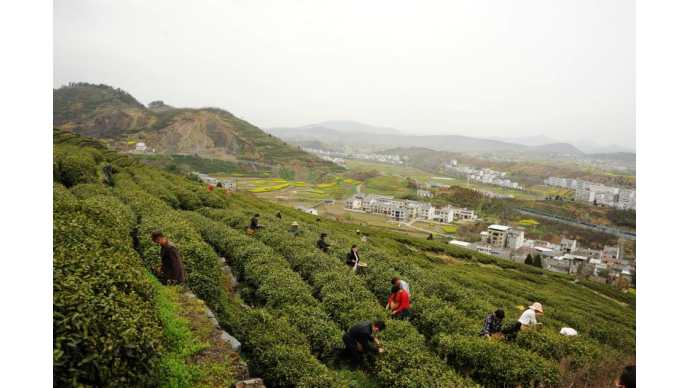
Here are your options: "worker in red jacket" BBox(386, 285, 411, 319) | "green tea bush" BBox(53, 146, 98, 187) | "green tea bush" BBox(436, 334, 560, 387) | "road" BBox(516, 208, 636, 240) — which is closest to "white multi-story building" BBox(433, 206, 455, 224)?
"road" BBox(516, 208, 636, 240)

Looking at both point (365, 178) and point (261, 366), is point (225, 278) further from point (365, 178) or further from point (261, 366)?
point (365, 178)

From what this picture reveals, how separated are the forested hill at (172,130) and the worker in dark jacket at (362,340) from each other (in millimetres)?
109098

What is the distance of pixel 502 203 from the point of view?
104938 mm

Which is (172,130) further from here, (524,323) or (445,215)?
(524,323)

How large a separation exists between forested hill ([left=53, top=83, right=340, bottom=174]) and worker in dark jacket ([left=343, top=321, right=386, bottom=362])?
10910 cm

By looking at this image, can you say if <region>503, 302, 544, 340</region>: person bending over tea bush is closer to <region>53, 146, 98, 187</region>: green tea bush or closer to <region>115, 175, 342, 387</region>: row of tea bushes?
<region>115, 175, 342, 387</region>: row of tea bushes

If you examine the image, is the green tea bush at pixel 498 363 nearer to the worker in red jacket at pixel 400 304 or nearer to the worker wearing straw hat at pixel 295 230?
the worker in red jacket at pixel 400 304

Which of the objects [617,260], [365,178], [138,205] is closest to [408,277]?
[138,205]

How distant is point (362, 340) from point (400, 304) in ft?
8.17

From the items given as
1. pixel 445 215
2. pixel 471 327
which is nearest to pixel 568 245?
pixel 445 215

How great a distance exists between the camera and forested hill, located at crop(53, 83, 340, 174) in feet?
373

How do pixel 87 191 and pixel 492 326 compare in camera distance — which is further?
pixel 87 191

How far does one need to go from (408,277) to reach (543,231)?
8514cm

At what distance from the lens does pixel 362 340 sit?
23.6ft
